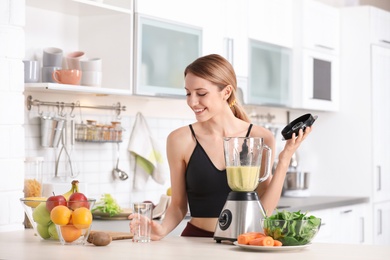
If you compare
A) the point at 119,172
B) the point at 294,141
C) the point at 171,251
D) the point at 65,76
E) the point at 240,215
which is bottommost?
the point at 171,251

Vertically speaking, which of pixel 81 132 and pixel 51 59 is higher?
pixel 51 59

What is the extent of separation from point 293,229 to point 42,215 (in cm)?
90

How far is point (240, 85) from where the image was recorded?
5004 mm

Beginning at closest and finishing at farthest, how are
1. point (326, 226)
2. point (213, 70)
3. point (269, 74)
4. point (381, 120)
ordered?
point (213, 70) → point (326, 226) → point (269, 74) → point (381, 120)

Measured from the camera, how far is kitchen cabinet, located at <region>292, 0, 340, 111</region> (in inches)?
217

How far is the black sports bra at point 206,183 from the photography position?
3.01 meters

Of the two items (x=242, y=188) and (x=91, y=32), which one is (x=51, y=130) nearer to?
(x=91, y=32)

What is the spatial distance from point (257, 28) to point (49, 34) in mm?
1554

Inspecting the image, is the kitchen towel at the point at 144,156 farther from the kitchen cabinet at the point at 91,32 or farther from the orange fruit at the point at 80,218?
the orange fruit at the point at 80,218

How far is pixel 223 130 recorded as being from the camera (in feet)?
10.1

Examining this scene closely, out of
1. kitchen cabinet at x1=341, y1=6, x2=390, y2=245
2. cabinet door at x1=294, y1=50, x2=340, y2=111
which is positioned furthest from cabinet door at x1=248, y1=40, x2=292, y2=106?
kitchen cabinet at x1=341, y1=6, x2=390, y2=245

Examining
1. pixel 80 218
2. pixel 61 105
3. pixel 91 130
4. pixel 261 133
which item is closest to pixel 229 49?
pixel 91 130

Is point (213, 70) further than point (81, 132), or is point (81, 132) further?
point (81, 132)

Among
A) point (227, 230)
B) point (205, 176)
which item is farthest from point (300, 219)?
point (205, 176)
